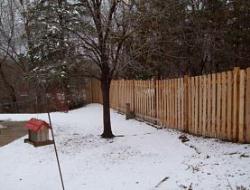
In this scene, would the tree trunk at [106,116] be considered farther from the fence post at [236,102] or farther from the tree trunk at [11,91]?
the tree trunk at [11,91]

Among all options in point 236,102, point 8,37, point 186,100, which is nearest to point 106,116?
point 186,100

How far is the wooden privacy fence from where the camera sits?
8156 millimetres

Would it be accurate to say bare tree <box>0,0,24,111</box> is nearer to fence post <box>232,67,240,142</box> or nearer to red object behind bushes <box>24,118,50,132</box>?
red object behind bushes <box>24,118,50,132</box>

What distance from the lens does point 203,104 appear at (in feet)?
31.6

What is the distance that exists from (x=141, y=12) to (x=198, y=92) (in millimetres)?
2700

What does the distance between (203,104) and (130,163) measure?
2.78 m

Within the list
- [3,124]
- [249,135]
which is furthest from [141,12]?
[3,124]

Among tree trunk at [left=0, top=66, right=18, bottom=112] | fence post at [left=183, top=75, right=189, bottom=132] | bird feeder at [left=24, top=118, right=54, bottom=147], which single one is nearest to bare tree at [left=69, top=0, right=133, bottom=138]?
bird feeder at [left=24, top=118, right=54, bottom=147]

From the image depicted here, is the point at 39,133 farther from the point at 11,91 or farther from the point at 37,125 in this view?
the point at 11,91

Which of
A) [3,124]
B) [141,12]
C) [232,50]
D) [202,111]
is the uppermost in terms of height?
[141,12]

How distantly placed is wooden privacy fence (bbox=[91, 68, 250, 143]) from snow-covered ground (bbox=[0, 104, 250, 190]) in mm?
340

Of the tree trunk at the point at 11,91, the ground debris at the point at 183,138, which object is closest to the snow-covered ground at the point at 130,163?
the ground debris at the point at 183,138

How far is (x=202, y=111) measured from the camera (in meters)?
9.72

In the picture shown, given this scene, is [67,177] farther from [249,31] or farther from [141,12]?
[249,31]
